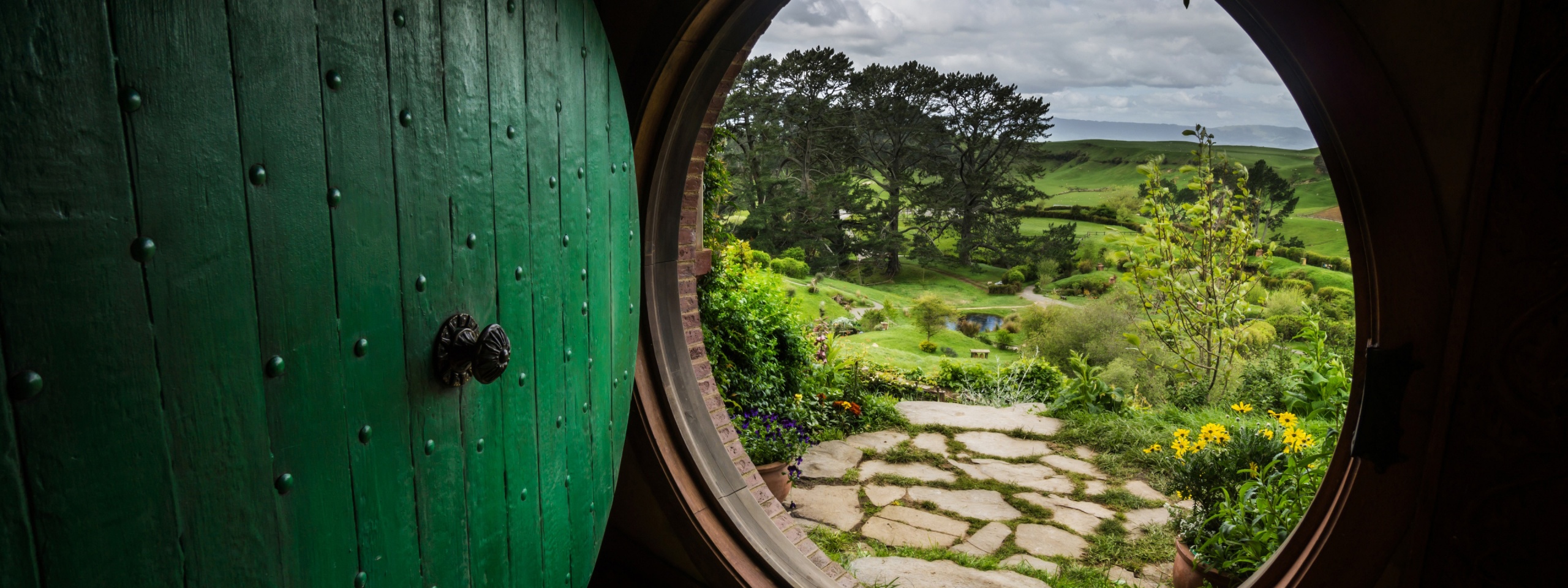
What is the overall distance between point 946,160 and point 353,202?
14382 mm

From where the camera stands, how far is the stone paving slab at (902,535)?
11.3 feet

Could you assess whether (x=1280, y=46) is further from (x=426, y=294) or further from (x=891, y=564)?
(x=891, y=564)

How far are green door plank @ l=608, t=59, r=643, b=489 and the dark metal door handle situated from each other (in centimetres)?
44

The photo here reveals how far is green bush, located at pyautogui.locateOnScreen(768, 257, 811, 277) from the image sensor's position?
38.7 ft

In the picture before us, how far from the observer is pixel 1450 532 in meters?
1.12

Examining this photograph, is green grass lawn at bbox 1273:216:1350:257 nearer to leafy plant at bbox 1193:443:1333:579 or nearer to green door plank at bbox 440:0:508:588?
leafy plant at bbox 1193:443:1333:579

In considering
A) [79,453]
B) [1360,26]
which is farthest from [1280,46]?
[79,453]

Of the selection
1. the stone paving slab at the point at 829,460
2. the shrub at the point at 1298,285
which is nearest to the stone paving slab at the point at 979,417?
the stone paving slab at the point at 829,460

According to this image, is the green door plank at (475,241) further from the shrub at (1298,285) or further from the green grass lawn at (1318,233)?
the green grass lawn at (1318,233)

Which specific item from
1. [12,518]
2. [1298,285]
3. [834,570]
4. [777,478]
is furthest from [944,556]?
[1298,285]

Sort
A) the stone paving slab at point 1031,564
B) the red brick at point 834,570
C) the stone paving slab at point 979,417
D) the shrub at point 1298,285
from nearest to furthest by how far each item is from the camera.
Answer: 1. the red brick at point 834,570
2. the stone paving slab at point 1031,564
3. the stone paving slab at point 979,417
4. the shrub at point 1298,285

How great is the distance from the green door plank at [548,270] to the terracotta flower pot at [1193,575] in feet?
7.44

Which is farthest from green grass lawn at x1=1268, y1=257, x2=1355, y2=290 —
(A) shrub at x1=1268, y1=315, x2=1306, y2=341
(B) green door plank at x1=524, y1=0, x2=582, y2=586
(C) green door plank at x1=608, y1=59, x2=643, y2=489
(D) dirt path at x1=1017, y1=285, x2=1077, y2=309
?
(B) green door plank at x1=524, y1=0, x2=582, y2=586

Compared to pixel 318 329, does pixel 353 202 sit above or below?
above
